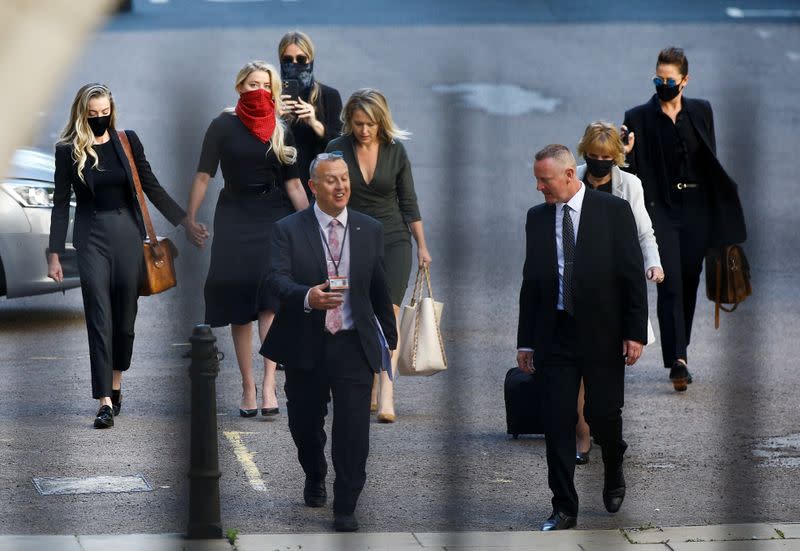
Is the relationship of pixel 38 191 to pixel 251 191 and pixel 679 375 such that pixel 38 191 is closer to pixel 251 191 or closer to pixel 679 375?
pixel 251 191

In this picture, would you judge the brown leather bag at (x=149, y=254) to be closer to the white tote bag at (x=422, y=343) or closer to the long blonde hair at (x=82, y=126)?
the long blonde hair at (x=82, y=126)

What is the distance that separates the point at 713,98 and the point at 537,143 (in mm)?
2511

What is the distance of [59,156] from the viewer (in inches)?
241

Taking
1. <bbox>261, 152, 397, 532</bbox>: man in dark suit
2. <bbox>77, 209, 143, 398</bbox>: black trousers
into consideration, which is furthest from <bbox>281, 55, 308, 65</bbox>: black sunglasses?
<bbox>261, 152, 397, 532</bbox>: man in dark suit

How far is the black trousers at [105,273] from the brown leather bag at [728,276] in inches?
115

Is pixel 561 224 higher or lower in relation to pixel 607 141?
lower

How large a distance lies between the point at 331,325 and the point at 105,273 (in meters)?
1.71

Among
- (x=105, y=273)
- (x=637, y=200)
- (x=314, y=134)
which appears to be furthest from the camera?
Result: (x=314, y=134)

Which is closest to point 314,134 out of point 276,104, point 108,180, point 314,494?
point 276,104

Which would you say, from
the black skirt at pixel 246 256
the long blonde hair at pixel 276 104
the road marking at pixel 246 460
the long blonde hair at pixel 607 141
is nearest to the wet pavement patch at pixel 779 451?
the long blonde hair at pixel 607 141

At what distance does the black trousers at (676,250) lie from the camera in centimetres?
694

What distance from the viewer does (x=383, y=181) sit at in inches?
253

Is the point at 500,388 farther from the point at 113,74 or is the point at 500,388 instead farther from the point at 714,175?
the point at 113,74

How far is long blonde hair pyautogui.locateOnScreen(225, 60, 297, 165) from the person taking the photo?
20.6 ft
